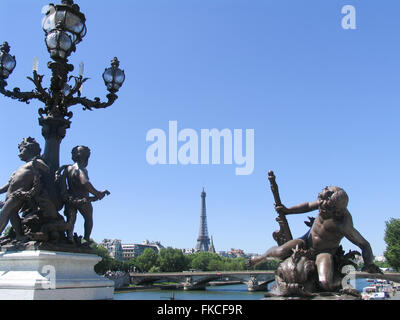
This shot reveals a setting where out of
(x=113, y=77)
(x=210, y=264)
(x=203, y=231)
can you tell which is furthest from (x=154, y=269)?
(x=113, y=77)

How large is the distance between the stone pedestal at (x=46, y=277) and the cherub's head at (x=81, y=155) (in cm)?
145

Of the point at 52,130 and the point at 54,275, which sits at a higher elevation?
the point at 52,130

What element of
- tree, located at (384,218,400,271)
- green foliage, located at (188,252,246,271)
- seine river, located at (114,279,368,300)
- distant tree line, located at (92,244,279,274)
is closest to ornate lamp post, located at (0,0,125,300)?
seine river, located at (114,279,368,300)

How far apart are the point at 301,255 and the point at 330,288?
1.61 ft

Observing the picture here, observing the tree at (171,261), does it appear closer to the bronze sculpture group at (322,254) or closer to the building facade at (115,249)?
the building facade at (115,249)

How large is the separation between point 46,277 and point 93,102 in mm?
3094

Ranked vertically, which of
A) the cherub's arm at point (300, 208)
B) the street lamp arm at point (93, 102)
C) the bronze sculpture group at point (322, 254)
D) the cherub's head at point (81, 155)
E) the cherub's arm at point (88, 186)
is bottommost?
the bronze sculpture group at point (322, 254)

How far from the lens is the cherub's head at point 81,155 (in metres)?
6.41

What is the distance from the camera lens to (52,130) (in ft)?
21.3

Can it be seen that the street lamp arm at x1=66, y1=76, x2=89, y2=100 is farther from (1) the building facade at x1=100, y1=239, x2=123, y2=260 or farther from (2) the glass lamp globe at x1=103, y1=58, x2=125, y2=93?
(1) the building facade at x1=100, y1=239, x2=123, y2=260

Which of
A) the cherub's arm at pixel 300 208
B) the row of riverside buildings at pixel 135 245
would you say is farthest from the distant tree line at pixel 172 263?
the cherub's arm at pixel 300 208

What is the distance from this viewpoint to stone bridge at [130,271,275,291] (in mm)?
59125
